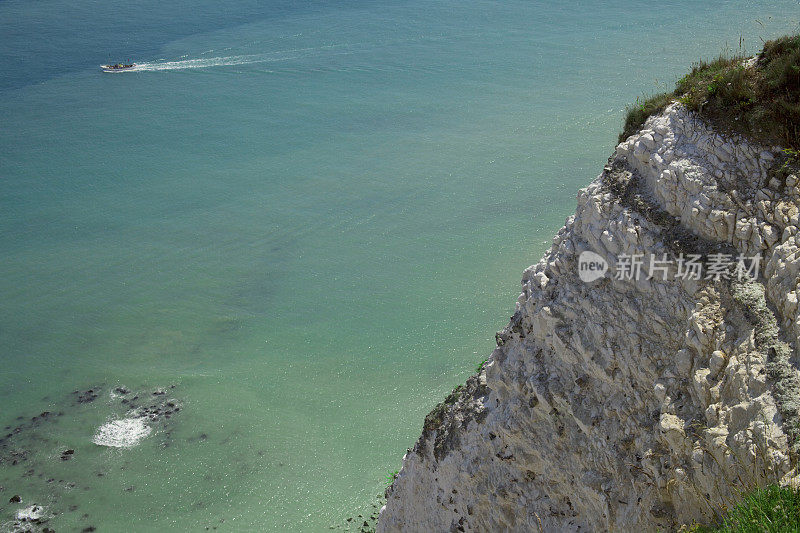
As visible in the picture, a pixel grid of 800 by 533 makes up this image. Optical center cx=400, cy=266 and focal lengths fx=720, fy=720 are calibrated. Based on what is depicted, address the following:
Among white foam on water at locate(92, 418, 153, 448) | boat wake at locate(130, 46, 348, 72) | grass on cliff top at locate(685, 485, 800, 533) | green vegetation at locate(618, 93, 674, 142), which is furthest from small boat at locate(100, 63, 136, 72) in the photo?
grass on cliff top at locate(685, 485, 800, 533)

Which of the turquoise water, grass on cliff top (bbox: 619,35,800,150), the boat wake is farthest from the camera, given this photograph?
the boat wake

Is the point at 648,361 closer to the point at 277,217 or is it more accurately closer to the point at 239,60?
the point at 277,217

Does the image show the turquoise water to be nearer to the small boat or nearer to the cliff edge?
the small boat

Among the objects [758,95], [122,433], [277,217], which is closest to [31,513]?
[122,433]

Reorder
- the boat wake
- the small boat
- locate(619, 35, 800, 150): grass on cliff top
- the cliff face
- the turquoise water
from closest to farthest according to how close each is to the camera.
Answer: the cliff face < locate(619, 35, 800, 150): grass on cliff top < the turquoise water < the boat wake < the small boat

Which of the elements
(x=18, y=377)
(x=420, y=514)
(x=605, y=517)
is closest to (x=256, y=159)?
(x=18, y=377)

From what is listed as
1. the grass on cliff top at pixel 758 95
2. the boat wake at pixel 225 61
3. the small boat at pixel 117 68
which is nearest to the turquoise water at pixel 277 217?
the boat wake at pixel 225 61
